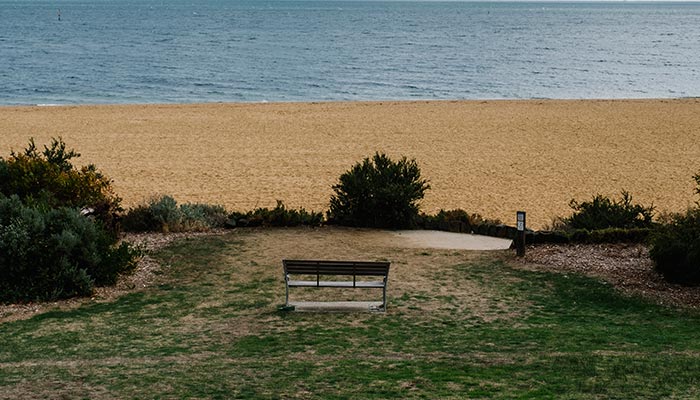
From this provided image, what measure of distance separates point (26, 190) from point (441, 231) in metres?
6.99

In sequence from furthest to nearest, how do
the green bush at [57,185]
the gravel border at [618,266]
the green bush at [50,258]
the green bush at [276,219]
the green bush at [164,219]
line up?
1. the green bush at [276,219]
2. the green bush at [164,219]
3. the green bush at [57,185]
4. the gravel border at [618,266]
5. the green bush at [50,258]

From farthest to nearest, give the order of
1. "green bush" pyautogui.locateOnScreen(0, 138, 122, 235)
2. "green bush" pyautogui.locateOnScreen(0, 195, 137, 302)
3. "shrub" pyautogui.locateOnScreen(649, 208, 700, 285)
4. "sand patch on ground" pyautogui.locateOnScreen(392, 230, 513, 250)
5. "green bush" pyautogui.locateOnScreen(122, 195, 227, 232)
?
1. "green bush" pyautogui.locateOnScreen(122, 195, 227, 232)
2. "sand patch on ground" pyautogui.locateOnScreen(392, 230, 513, 250)
3. "green bush" pyautogui.locateOnScreen(0, 138, 122, 235)
4. "shrub" pyautogui.locateOnScreen(649, 208, 700, 285)
5. "green bush" pyautogui.locateOnScreen(0, 195, 137, 302)

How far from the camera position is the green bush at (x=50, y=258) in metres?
12.8

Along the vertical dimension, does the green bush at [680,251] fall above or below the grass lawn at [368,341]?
above

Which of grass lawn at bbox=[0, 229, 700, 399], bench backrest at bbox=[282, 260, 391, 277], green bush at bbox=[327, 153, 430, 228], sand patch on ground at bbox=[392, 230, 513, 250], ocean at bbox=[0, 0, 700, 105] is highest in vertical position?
ocean at bbox=[0, 0, 700, 105]

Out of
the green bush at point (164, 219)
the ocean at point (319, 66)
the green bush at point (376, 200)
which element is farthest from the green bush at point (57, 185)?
the ocean at point (319, 66)

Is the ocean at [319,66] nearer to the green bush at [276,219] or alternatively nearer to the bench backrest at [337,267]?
the green bush at [276,219]

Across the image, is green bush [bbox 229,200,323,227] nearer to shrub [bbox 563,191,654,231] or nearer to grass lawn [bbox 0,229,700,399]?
grass lawn [bbox 0,229,700,399]

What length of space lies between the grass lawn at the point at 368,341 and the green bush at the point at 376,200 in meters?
3.05

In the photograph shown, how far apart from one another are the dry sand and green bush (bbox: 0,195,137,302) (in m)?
7.05

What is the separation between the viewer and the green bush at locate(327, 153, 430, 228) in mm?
17781

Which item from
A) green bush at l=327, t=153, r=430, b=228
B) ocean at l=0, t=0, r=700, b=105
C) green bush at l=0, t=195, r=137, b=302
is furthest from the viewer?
ocean at l=0, t=0, r=700, b=105

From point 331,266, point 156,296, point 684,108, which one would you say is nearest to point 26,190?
point 156,296

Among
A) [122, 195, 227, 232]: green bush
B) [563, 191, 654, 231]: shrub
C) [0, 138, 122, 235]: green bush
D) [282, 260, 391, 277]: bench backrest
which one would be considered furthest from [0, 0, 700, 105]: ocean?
[282, 260, 391, 277]: bench backrest
